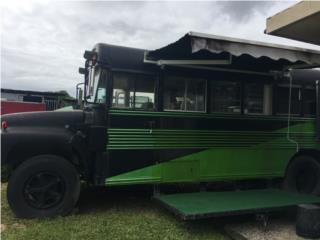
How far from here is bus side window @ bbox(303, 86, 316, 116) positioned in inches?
279

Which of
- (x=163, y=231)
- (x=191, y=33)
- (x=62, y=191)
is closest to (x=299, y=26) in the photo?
(x=191, y=33)

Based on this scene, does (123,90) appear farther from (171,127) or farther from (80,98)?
(80,98)

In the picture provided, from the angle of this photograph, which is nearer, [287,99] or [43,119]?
[43,119]

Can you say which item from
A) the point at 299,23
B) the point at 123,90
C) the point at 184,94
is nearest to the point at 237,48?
the point at 299,23

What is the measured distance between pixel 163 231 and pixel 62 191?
5.31 feet

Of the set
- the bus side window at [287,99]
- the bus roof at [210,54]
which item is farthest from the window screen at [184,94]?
the bus side window at [287,99]

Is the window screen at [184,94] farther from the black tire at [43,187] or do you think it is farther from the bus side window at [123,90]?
the black tire at [43,187]

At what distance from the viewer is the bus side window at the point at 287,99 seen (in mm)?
6875

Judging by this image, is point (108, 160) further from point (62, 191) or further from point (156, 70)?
point (156, 70)

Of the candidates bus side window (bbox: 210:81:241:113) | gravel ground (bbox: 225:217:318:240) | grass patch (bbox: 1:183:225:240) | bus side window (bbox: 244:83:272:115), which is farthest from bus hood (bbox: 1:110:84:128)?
bus side window (bbox: 244:83:272:115)

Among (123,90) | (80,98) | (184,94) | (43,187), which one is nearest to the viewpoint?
(43,187)

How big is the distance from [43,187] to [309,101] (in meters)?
5.08

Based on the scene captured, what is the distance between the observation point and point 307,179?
727cm

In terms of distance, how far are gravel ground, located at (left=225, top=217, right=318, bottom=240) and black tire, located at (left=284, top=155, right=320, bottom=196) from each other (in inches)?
60.4
